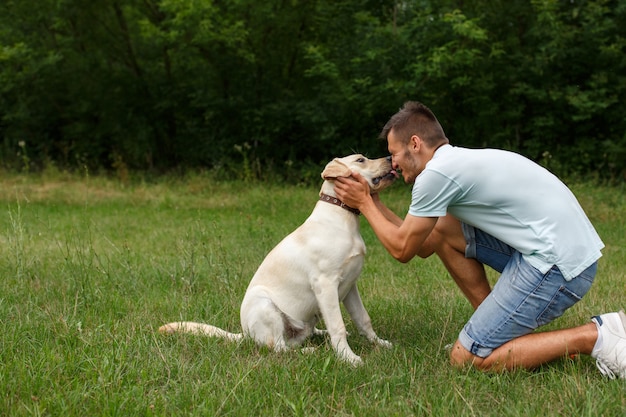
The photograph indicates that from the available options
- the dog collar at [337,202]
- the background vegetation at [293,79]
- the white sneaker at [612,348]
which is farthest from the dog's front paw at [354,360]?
the background vegetation at [293,79]

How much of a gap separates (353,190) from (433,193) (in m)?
0.54

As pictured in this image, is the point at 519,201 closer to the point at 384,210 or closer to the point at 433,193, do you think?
the point at 433,193

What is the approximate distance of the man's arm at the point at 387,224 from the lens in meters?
3.52

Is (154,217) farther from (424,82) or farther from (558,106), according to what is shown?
(558,106)

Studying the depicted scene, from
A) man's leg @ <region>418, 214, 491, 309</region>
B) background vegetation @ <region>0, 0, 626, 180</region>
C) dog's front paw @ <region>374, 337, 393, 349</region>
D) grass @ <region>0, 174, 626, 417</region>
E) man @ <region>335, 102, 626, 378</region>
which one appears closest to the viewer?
grass @ <region>0, 174, 626, 417</region>

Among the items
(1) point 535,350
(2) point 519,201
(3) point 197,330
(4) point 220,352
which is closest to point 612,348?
(1) point 535,350

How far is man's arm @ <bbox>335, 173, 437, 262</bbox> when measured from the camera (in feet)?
11.5

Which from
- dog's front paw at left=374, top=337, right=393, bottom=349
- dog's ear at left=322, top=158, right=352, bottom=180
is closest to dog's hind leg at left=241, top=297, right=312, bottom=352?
dog's front paw at left=374, top=337, right=393, bottom=349

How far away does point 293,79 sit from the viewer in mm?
16625

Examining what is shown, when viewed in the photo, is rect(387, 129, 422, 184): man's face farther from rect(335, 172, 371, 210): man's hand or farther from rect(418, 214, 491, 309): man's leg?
rect(418, 214, 491, 309): man's leg

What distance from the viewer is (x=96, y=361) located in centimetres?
339

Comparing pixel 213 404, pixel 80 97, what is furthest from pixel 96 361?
pixel 80 97

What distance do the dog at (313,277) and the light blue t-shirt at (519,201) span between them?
1.57 ft

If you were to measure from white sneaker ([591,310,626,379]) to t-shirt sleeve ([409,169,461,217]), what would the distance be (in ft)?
3.26
